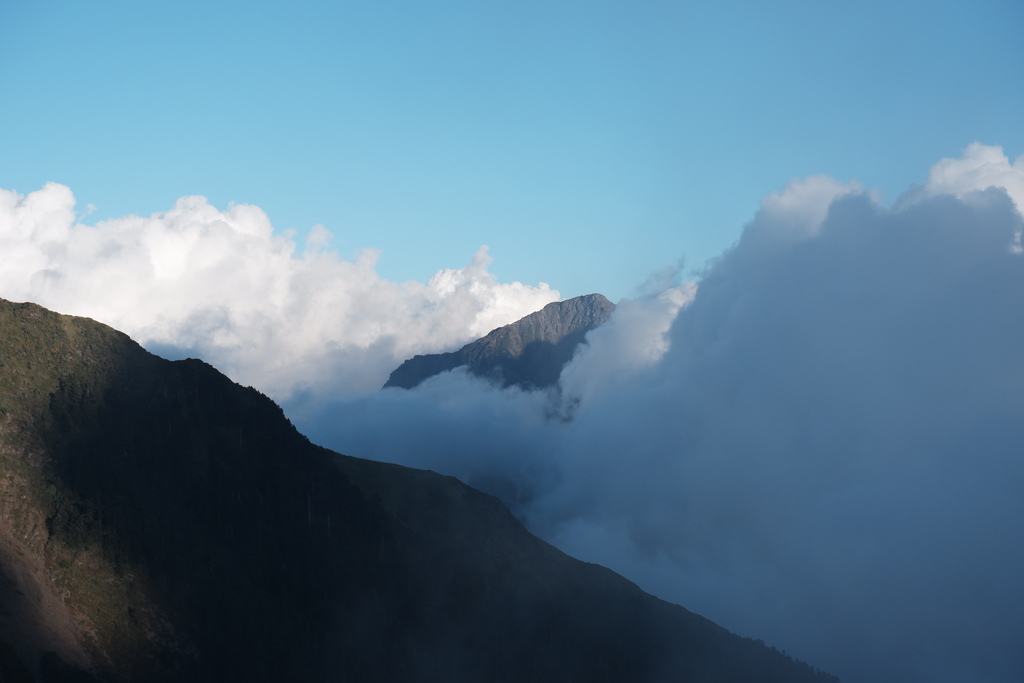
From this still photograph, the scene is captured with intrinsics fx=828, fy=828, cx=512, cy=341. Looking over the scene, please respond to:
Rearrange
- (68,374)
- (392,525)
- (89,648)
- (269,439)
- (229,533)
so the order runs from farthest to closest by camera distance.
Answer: (392,525) → (269,439) → (229,533) → (68,374) → (89,648)

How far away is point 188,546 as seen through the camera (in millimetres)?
150875

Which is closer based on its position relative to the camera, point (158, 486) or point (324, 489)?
point (158, 486)

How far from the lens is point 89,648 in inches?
4786

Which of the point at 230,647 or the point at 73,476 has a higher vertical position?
the point at 73,476

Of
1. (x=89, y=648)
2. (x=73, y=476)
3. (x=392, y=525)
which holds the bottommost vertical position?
(x=89, y=648)

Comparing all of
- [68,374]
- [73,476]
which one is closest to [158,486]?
[73,476]

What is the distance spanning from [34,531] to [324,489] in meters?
65.2

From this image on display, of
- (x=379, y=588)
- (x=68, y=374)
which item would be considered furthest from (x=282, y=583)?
(x=68, y=374)

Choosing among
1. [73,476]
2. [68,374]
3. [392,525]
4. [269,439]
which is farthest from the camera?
[392,525]

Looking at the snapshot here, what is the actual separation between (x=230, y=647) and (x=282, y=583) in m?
19.3

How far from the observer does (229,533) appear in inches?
6309

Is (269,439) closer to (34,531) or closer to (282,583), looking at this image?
(282,583)

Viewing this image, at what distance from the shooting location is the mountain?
12650 cm

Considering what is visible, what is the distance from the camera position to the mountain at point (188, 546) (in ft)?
415
